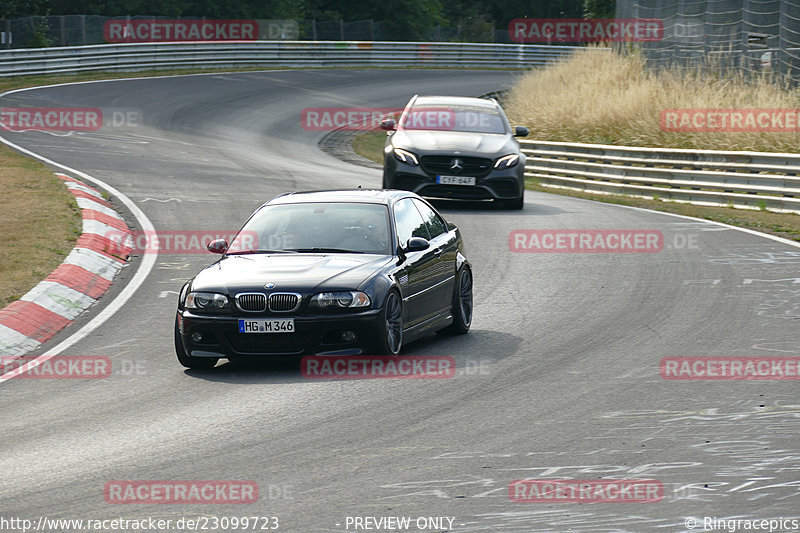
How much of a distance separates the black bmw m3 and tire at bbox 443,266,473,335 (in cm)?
1

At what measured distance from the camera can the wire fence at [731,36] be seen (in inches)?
1160

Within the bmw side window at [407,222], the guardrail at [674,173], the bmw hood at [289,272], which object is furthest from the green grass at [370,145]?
the bmw hood at [289,272]

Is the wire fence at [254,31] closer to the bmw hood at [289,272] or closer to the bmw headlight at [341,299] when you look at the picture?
the bmw hood at [289,272]

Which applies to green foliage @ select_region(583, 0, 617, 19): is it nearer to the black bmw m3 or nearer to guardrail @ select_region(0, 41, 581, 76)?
guardrail @ select_region(0, 41, 581, 76)

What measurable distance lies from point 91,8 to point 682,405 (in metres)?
53.0

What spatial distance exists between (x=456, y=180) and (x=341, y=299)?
10615 mm

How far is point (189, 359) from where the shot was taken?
992 cm

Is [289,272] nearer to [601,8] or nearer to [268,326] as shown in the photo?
[268,326]

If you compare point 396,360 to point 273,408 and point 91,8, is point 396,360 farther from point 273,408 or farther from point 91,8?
point 91,8

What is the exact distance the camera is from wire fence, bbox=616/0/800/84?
2945cm

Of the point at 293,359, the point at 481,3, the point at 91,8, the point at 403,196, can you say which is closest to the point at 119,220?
the point at 403,196

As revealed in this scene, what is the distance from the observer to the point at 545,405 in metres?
8.52

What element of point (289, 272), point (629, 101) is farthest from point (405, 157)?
point (629, 101)

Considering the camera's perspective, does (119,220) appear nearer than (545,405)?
No
